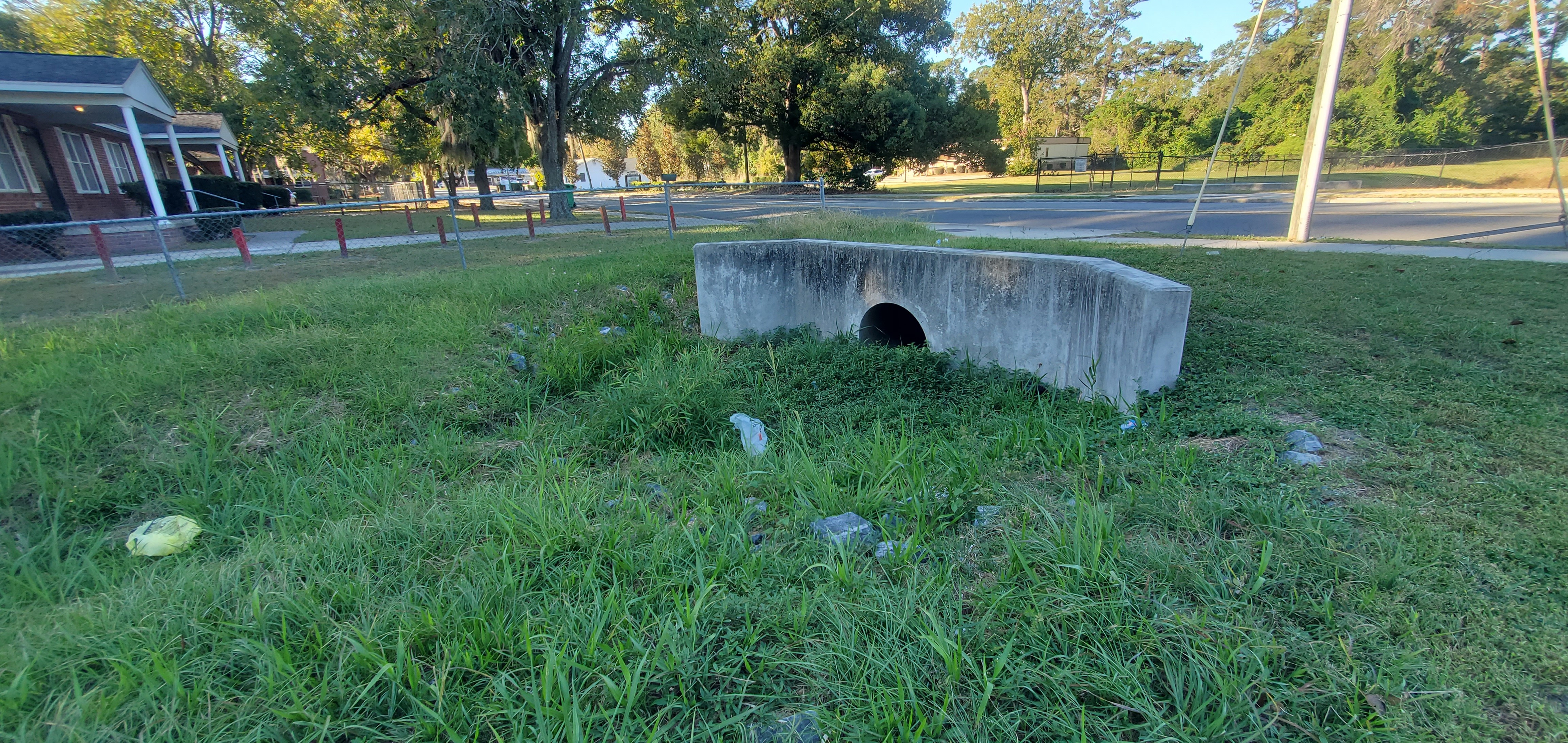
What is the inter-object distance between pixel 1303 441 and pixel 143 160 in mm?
21874

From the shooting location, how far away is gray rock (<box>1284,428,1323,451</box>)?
11.0 feet

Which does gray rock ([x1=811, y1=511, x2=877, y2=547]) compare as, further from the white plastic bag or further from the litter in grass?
the white plastic bag

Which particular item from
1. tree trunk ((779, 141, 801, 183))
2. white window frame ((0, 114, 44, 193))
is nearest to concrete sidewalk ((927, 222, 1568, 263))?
white window frame ((0, 114, 44, 193))

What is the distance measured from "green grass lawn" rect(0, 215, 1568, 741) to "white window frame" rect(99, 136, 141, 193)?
18430 mm

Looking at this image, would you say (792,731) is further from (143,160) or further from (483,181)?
(483,181)

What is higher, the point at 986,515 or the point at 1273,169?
the point at 1273,169

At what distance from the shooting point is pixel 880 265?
21.1ft

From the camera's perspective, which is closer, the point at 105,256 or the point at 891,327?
the point at 891,327

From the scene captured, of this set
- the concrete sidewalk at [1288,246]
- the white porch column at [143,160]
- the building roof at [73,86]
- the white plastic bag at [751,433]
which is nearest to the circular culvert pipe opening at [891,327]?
the white plastic bag at [751,433]

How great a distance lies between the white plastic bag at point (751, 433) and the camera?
15.0 feet

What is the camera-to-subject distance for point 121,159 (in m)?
19.9

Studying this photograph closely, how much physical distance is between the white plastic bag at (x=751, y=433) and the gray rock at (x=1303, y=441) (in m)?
3.01

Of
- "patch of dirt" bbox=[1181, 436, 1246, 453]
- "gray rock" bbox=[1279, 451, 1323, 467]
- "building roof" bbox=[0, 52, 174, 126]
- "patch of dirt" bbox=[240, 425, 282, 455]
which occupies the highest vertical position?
"building roof" bbox=[0, 52, 174, 126]

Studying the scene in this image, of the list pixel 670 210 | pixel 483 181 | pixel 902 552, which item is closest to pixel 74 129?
pixel 483 181
